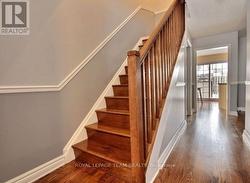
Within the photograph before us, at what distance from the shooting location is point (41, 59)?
1668 mm

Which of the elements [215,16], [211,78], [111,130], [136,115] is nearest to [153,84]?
[136,115]

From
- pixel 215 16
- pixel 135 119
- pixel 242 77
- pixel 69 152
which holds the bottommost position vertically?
pixel 69 152

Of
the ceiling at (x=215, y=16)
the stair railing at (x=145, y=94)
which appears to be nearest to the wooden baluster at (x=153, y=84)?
the stair railing at (x=145, y=94)

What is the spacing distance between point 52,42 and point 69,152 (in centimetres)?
127

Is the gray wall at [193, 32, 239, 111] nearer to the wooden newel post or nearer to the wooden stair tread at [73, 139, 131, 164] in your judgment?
the wooden stair tread at [73, 139, 131, 164]

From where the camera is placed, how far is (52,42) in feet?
5.83

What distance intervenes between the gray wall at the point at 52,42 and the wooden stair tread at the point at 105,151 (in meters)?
0.82

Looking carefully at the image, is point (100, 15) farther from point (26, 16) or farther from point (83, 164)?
point (83, 164)

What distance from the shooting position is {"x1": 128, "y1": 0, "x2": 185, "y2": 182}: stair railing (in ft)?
4.09

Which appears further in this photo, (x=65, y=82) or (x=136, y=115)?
(x=65, y=82)

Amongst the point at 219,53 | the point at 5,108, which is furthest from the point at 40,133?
the point at 219,53

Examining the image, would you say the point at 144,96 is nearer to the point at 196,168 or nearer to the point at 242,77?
the point at 196,168

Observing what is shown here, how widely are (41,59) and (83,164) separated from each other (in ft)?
4.06

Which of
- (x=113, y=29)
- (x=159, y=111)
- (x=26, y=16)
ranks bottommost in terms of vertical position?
(x=159, y=111)
